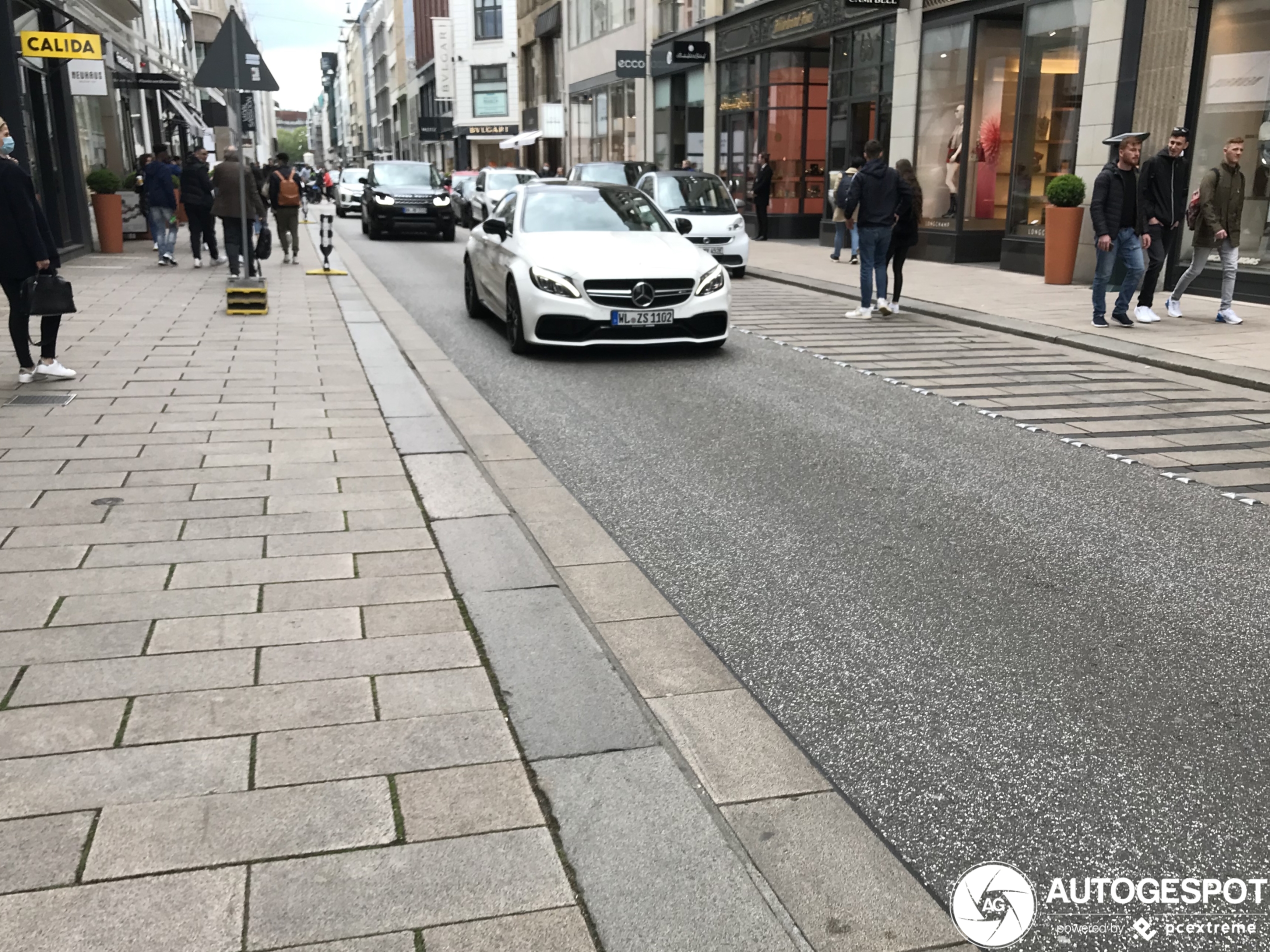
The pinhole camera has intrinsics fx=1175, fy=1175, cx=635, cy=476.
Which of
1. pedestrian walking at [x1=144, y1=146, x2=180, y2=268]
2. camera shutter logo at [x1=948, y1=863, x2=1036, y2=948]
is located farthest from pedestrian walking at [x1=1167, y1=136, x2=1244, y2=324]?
pedestrian walking at [x1=144, y1=146, x2=180, y2=268]

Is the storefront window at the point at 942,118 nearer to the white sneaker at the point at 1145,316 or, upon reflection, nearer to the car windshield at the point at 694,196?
the car windshield at the point at 694,196

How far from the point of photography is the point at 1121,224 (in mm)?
11734

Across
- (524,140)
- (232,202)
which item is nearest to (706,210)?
(232,202)

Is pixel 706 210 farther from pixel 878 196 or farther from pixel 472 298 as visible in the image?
pixel 472 298

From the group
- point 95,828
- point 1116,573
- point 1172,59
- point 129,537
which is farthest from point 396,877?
point 1172,59

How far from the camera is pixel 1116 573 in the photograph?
4781mm

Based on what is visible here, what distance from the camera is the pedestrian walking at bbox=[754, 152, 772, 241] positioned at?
24.9m

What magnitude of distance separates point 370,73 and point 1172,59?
13699 cm

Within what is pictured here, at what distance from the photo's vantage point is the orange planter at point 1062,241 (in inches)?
616

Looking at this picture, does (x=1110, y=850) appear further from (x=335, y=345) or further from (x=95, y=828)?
(x=335, y=345)

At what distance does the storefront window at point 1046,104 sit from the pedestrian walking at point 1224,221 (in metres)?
5.24

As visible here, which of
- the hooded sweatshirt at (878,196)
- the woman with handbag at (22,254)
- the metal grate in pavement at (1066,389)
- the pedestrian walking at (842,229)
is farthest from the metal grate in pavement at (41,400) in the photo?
the pedestrian walking at (842,229)

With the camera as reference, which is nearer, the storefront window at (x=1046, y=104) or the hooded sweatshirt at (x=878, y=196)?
the hooded sweatshirt at (x=878, y=196)

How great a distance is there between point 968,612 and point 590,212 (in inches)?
313
